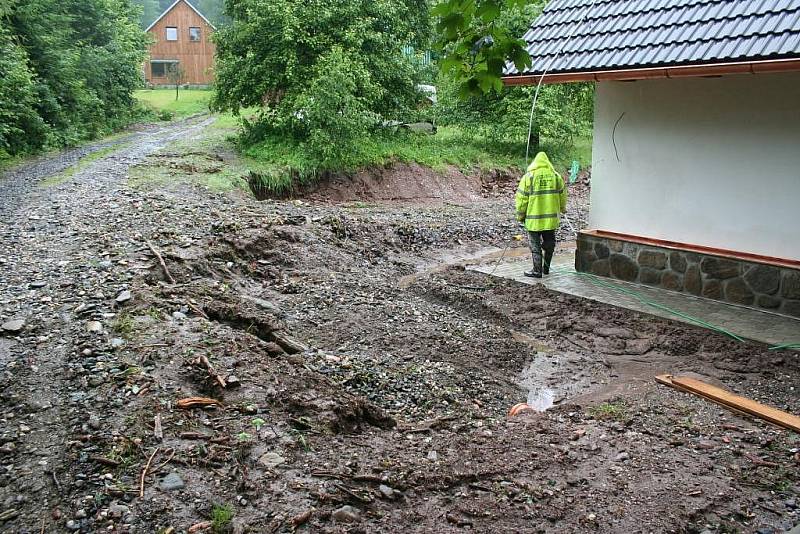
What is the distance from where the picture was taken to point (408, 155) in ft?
68.6

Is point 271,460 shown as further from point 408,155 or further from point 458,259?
point 408,155

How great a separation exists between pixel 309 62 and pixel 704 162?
13.5 m

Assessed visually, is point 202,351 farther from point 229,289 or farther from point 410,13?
point 410,13

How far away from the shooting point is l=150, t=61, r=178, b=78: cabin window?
5391cm

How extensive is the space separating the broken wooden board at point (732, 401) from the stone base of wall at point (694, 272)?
241cm

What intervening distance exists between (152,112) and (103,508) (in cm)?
3222

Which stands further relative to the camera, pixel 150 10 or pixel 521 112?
pixel 150 10

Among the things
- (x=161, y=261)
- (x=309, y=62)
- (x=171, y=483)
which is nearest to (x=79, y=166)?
(x=309, y=62)

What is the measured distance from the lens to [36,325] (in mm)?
6551

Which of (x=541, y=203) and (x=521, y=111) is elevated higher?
(x=521, y=111)

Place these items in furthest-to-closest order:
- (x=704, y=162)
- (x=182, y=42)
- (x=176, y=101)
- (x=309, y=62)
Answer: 1. (x=182, y=42)
2. (x=176, y=101)
3. (x=309, y=62)
4. (x=704, y=162)

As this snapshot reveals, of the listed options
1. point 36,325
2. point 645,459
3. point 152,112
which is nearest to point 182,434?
point 36,325

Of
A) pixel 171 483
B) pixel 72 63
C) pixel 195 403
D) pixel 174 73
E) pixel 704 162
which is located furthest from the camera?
Result: pixel 174 73

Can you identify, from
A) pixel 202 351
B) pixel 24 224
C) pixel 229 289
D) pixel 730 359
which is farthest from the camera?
pixel 24 224
